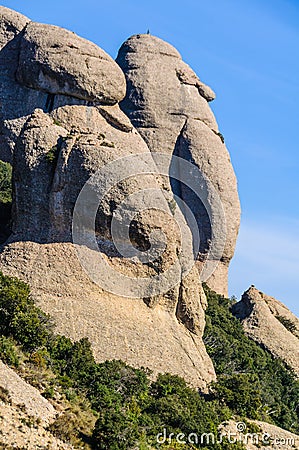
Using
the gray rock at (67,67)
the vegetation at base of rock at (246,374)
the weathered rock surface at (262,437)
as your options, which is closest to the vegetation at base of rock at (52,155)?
the gray rock at (67,67)

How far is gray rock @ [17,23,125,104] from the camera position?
152 ft

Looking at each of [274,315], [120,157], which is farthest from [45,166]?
[274,315]

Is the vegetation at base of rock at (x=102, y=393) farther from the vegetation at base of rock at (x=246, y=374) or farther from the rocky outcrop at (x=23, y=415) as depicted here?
the rocky outcrop at (x=23, y=415)

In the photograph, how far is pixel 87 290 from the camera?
128ft

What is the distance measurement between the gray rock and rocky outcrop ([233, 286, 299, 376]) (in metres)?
18.9

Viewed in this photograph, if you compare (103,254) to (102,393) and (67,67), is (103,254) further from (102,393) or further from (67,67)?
(67,67)

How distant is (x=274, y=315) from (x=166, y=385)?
2519 centimetres

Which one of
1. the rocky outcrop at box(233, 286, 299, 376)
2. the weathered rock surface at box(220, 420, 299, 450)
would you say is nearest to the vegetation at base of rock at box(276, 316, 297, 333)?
the rocky outcrop at box(233, 286, 299, 376)

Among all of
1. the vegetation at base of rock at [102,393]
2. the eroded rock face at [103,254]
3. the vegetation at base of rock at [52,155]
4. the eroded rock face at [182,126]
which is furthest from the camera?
the eroded rock face at [182,126]

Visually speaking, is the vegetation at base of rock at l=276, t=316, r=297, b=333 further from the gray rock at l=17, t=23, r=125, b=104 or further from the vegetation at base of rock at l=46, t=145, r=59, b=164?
the vegetation at base of rock at l=46, t=145, r=59, b=164

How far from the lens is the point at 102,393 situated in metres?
35.1

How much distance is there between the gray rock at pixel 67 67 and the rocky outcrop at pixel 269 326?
62.1 ft

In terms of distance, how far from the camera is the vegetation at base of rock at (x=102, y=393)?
103 ft

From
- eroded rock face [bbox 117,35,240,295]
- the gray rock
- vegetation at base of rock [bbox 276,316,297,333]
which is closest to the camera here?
the gray rock
